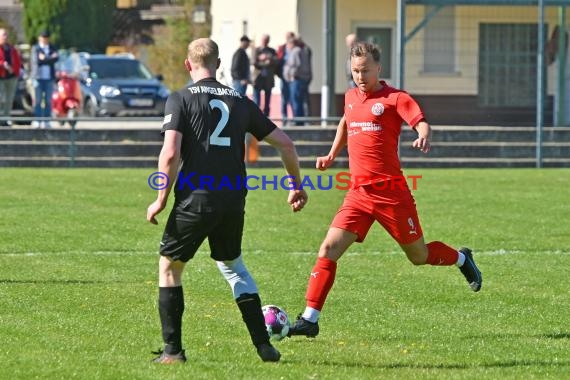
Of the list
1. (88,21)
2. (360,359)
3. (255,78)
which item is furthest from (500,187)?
(88,21)

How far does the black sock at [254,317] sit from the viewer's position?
775 cm

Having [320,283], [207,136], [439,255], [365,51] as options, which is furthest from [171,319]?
[439,255]

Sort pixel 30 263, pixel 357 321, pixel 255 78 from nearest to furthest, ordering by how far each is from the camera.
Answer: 1. pixel 357 321
2. pixel 30 263
3. pixel 255 78

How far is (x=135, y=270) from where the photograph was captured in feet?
39.1

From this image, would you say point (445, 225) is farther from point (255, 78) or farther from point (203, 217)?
point (255, 78)

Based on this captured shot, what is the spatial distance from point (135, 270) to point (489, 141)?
50.3 ft

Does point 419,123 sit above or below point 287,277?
above

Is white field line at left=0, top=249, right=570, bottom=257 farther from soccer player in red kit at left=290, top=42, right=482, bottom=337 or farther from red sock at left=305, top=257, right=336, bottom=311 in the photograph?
red sock at left=305, top=257, right=336, bottom=311

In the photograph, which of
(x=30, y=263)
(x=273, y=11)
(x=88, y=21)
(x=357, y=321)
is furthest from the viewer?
(x=88, y=21)

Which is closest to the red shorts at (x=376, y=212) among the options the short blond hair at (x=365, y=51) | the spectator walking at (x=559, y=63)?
the short blond hair at (x=365, y=51)

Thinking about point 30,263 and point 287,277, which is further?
point 30,263

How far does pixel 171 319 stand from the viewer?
7629 millimetres

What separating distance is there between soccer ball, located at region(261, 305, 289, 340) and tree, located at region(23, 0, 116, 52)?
46.1m

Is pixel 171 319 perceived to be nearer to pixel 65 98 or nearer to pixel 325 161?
pixel 325 161
